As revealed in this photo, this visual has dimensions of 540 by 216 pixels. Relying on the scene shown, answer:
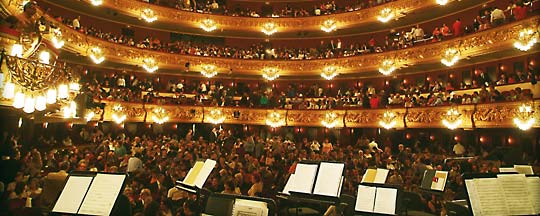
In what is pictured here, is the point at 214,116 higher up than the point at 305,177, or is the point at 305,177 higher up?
the point at 214,116

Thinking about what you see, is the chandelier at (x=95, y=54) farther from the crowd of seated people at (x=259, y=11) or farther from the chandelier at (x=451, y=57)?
the chandelier at (x=451, y=57)

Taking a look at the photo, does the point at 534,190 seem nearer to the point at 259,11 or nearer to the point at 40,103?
the point at 40,103

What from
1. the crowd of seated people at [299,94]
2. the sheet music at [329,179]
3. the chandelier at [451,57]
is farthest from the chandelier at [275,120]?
the sheet music at [329,179]

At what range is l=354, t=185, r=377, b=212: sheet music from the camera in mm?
5504

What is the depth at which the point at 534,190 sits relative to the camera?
4.04 m

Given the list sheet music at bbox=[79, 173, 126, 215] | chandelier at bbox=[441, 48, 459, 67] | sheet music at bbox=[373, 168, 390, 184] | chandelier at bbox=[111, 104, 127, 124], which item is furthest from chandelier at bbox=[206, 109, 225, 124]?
sheet music at bbox=[79, 173, 126, 215]

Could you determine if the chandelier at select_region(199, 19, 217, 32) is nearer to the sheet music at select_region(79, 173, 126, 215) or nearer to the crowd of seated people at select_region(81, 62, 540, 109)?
the crowd of seated people at select_region(81, 62, 540, 109)

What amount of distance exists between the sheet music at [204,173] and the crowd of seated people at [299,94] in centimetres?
1259

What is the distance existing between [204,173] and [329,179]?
6.98 feet

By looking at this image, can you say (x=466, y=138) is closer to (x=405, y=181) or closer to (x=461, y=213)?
(x=405, y=181)

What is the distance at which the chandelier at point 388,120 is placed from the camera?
19297 millimetres

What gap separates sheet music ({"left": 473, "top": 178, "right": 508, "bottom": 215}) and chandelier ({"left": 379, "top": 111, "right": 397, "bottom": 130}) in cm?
1595

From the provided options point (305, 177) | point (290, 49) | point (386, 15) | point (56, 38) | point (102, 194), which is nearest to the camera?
point (102, 194)

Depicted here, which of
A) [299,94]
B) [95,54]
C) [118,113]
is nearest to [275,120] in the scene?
[299,94]
